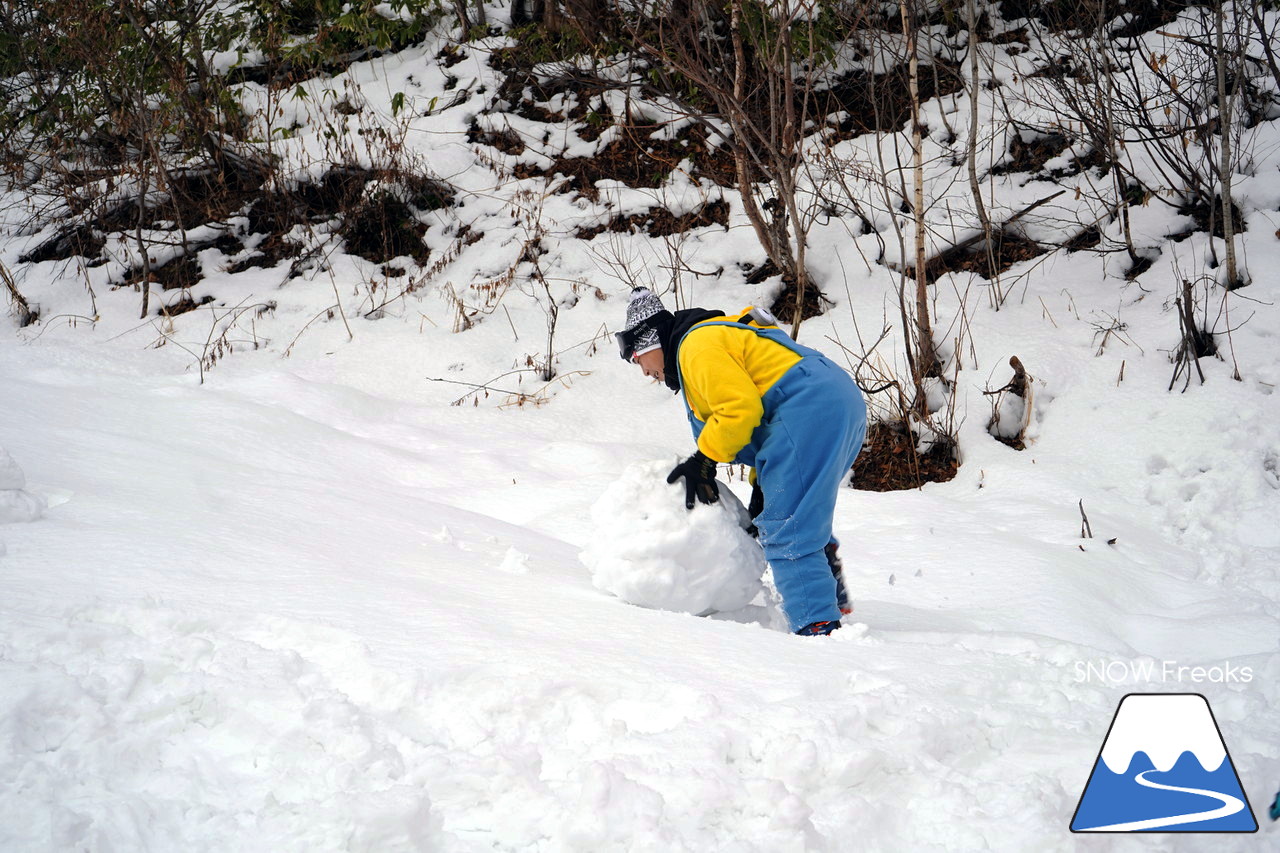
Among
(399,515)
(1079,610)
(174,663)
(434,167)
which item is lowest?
(1079,610)

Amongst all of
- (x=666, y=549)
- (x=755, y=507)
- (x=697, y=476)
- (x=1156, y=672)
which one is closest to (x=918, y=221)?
(x=755, y=507)

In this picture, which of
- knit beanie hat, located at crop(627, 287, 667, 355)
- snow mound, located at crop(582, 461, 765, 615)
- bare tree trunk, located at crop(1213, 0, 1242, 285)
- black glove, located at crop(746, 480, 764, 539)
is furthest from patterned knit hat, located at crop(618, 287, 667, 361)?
bare tree trunk, located at crop(1213, 0, 1242, 285)

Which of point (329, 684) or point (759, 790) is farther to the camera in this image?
point (329, 684)

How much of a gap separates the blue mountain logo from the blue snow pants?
0.97 meters

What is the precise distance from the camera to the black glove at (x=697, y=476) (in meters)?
2.64

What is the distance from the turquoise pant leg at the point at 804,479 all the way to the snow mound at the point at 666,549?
139 millimetres

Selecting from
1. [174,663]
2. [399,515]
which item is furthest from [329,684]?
[399,515]

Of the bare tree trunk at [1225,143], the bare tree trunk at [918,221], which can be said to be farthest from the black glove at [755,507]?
the bare tree trunk at [1225,143]

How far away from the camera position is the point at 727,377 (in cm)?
262

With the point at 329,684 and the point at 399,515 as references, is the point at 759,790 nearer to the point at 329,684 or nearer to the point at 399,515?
the point at 329,684

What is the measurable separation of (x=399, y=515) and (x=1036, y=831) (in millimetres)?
2537

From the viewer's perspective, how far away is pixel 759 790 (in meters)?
1.46

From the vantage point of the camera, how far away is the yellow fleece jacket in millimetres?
2602

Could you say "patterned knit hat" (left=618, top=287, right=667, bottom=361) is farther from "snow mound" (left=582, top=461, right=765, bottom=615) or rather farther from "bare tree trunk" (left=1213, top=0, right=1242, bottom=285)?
"bare tree trunk" (left=1213, top=0, right=1242, bottom=285)
